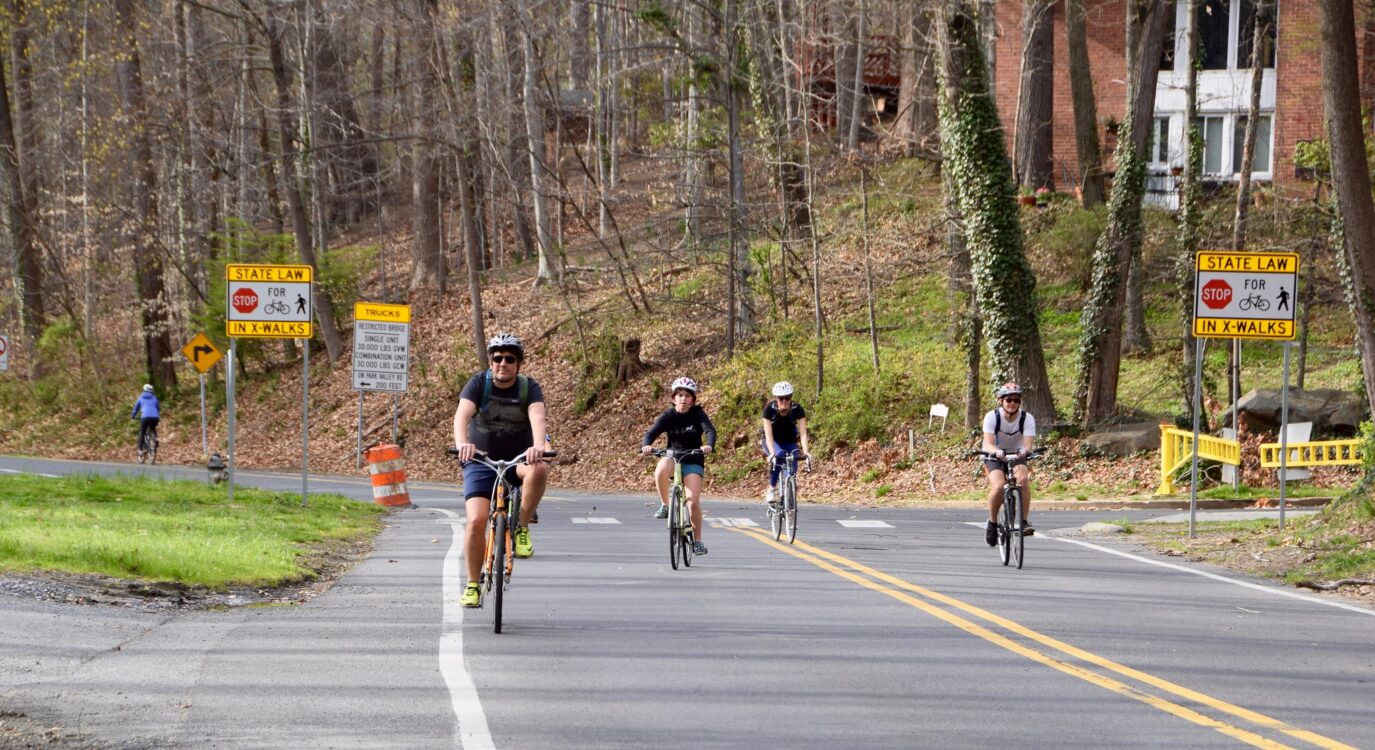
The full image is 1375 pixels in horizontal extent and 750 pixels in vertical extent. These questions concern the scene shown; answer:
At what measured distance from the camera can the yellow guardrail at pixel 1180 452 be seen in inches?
1012

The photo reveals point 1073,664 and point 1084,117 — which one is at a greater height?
point 1084,117

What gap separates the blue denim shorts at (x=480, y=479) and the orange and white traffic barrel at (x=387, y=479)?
15.5 meters

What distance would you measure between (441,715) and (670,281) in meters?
39.0

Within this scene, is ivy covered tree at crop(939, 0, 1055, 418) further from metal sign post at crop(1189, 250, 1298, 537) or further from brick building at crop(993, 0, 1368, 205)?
brick building at crop(993, 0, 1368, 205)

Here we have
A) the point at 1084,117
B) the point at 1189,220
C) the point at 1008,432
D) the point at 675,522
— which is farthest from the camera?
the point at 1084,117

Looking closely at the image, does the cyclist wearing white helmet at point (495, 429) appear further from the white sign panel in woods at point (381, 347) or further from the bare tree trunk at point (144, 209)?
the bare tree trunk at point (144, 209)

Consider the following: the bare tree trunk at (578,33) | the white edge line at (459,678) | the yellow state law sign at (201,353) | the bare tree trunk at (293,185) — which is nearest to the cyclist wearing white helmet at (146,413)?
the bare tree trunk at (293,185)

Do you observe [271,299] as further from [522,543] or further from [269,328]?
[522,543]

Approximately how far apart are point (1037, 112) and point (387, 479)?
907 inches

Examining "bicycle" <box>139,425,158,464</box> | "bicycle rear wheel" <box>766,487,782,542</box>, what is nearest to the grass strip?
"bicycle rear wheel" <box>766,487,782,542</box>

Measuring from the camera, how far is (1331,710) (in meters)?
8.28

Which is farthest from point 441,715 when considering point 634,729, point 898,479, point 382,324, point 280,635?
point 382,324

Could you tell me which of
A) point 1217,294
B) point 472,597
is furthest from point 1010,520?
point 472,597

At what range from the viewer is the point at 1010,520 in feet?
53.2
